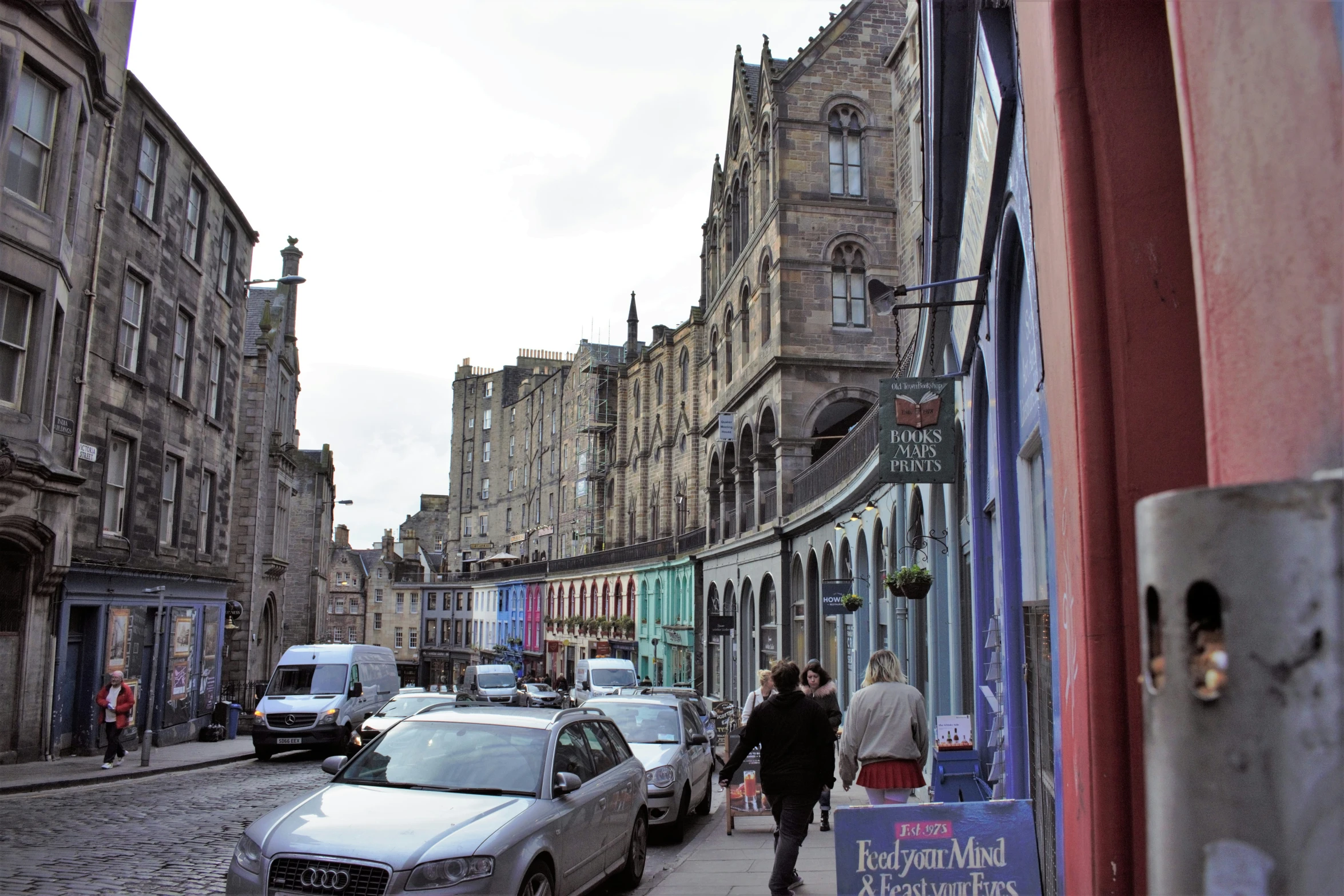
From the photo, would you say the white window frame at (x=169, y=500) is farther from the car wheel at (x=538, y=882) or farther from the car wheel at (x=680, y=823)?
the car wheel at (x=538, y=882)

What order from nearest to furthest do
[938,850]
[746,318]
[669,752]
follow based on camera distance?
[938,850] → [669,752] → [746,318]

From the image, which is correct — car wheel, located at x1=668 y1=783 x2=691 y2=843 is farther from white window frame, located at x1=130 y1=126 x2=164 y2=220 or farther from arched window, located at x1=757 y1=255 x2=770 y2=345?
arched window, located at x1=757 y1=255 x2=770 y2=345

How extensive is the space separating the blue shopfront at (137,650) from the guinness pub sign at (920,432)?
15251 millimetres

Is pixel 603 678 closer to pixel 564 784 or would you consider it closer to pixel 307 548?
pixel 564 784

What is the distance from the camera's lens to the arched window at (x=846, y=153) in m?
32.0

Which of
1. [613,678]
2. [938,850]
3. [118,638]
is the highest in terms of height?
[118,638]

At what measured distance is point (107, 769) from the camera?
17734mm

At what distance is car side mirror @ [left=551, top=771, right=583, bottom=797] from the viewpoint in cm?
739

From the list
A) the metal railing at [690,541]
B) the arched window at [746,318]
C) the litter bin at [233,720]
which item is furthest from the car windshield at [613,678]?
the metal railing at [690,541]

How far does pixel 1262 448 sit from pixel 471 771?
21.9 ft

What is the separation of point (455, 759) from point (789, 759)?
98.7 inches

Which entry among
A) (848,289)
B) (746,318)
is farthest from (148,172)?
(746,318)

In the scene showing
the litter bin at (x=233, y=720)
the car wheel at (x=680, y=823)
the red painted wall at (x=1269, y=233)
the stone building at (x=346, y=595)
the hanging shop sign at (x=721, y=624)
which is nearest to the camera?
the red painted wall at (x=1269, y=233)

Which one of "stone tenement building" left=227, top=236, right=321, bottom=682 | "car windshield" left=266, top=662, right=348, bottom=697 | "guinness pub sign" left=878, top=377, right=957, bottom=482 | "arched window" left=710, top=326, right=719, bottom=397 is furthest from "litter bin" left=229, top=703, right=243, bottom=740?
"guinness pub sign" left=878, top=377, right=957, bottom=482
